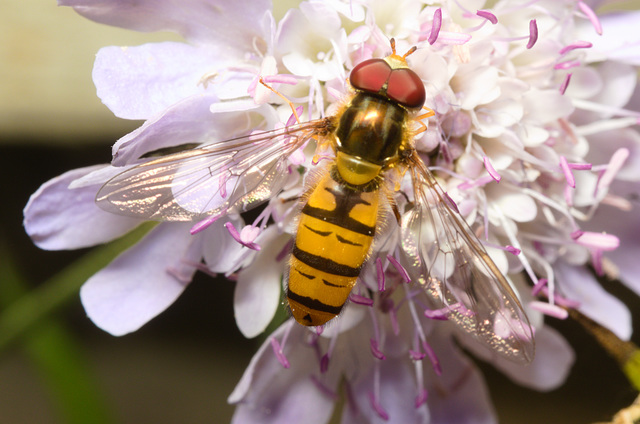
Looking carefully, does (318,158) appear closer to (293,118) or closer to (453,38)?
(293,118)

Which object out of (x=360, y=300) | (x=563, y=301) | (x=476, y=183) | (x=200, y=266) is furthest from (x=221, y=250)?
(x=563, y=301)

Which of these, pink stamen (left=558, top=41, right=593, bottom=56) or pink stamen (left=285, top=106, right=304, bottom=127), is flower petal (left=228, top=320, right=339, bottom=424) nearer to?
pink stamen (left=285, top=106, right=304, bottom=127)

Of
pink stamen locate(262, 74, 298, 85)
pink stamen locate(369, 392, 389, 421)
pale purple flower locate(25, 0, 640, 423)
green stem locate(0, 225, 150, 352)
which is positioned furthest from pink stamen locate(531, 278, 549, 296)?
green stem locate(0, 225, 150, 352)

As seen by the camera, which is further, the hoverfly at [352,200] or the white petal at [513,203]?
the white petal at [513,203]

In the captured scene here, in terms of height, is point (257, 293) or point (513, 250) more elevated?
point (513, 250)

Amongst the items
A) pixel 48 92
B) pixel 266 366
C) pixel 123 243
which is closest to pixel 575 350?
pixel 266 366

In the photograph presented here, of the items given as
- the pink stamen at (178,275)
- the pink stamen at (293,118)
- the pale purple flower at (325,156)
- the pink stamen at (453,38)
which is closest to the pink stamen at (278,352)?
the pale purple flower at (325,156)

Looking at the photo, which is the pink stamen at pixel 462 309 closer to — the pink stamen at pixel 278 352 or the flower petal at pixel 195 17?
the pink stamen at pixel 278 352

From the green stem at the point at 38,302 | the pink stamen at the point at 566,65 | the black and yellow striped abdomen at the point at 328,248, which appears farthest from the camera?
the green stem at the point at 38,302
